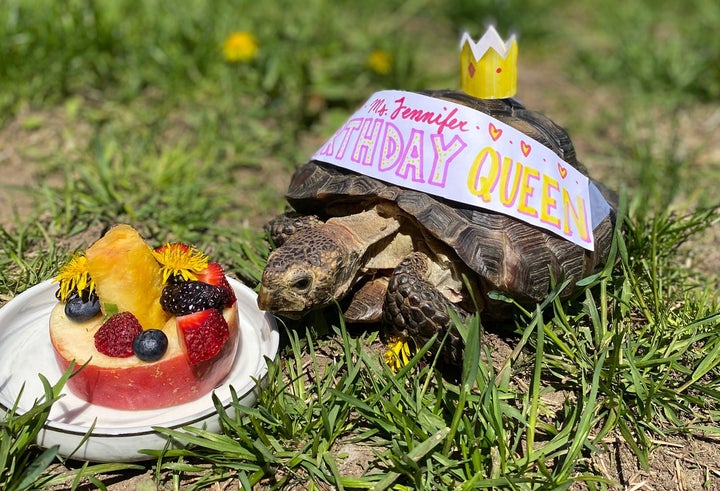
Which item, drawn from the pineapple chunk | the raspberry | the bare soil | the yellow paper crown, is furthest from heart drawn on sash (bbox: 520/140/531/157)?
the raspberry

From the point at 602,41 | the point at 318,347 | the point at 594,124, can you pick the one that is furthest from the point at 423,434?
the point at 602,41

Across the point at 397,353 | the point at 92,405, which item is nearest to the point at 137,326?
the point at 92,405

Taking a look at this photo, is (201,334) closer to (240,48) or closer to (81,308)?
(81,308)

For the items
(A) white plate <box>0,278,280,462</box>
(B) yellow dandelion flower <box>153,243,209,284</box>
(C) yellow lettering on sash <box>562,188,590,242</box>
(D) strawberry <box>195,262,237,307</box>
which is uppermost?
(C) yellow lettering on sash <box>562,188,590,242</box>

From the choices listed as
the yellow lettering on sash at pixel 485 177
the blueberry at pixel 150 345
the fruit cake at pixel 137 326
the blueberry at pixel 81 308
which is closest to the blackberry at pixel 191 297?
the fruit cake at pixel 137 326

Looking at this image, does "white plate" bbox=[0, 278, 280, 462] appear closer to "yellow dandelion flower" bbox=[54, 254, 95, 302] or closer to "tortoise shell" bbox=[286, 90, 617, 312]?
"yellow dandelion flower" bbox=[54, 254, 95, 302]

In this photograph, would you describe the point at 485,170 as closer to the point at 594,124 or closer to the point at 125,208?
the point at 125,208

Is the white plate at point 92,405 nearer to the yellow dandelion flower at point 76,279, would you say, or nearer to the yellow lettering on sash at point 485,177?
the yellow dandelion flower at point 76,279
